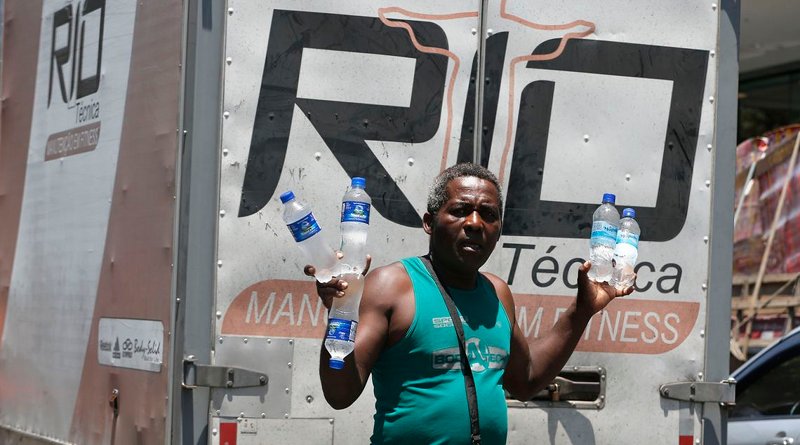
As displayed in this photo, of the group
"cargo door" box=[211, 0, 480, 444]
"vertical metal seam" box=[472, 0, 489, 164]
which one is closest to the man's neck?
"cargo door" box=[211, 0, 480, 444]

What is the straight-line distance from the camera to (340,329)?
337 cm

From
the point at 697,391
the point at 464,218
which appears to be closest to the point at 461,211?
the point at 464,218

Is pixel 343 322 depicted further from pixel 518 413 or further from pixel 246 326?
pixel 518 413

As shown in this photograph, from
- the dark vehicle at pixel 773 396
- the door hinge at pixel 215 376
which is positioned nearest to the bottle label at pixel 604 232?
the door hinge at pixel 215 376

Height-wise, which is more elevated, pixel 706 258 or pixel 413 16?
pixel 413 16

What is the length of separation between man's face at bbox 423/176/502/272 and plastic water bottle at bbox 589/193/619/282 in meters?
0.32

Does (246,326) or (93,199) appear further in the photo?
(93,199)

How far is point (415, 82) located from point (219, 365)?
1242 mm

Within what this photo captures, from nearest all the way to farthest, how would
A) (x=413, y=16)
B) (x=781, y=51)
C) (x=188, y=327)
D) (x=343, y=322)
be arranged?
1. (x=343, y=322)
2. (x=188, y=327)
3. (x=413, y=16)
4. (x=781, y=51)

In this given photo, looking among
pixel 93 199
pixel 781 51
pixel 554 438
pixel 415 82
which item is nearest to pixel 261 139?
pixel 415 82

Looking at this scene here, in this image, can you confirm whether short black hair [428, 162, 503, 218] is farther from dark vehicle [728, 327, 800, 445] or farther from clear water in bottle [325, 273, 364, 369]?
dark vehicle [728, 327, 800, 445]

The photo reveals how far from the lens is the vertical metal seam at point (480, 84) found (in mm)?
4668

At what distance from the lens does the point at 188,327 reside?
171 inches

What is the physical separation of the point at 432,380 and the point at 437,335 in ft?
0.43
